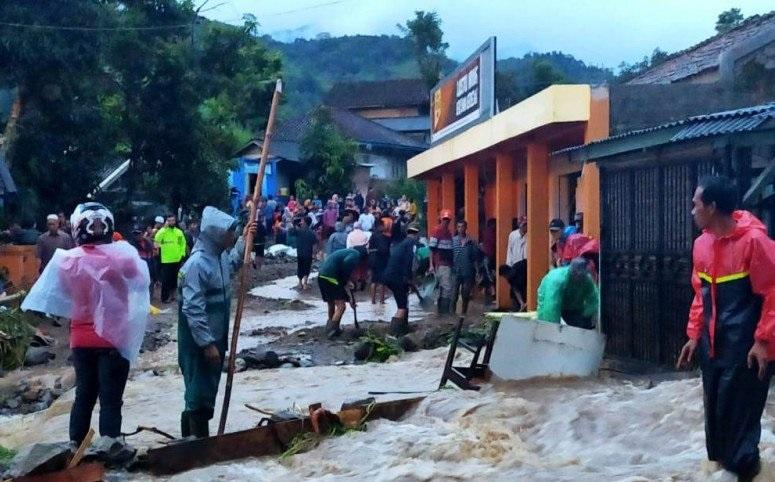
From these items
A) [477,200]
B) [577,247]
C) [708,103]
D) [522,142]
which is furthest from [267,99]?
[577,247]

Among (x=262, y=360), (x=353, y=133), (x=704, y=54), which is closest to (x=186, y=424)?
(x=262, y=360)

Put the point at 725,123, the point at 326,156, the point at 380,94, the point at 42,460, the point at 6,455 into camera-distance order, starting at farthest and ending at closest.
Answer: the point at 380,94, the point at 326,156, the point at 725,123, the point at 6,455, the point at 42,460

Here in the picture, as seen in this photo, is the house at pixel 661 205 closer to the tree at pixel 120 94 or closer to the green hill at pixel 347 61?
the tree at pixel 120 94

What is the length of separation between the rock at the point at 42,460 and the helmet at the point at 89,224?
4.37ft

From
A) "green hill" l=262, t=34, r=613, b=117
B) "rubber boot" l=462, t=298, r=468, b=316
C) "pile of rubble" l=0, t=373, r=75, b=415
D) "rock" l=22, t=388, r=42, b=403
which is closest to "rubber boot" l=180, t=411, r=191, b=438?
"pile of rubble" l=0, t=373, r=75, b=415

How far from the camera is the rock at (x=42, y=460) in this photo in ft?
20.4

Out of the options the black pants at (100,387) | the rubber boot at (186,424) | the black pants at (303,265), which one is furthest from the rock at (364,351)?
the black pants at (303,265)

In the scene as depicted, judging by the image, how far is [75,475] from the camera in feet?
20.9

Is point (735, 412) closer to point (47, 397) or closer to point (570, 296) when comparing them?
point (570, 296)

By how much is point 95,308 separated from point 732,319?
383cm

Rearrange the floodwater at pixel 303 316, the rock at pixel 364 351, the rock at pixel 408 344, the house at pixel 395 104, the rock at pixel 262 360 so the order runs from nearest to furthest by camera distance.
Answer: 1. the rock at pixel 262 360
2. the rock at pixel 364 351
3. the rock at pixel 408 344
4. the floodwater at pixel 303 316
5. the house at pixel 395 104

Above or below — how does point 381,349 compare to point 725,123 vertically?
below

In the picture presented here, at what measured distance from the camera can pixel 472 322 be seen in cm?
1567

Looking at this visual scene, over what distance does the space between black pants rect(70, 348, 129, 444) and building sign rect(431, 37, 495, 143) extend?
12604 mm
